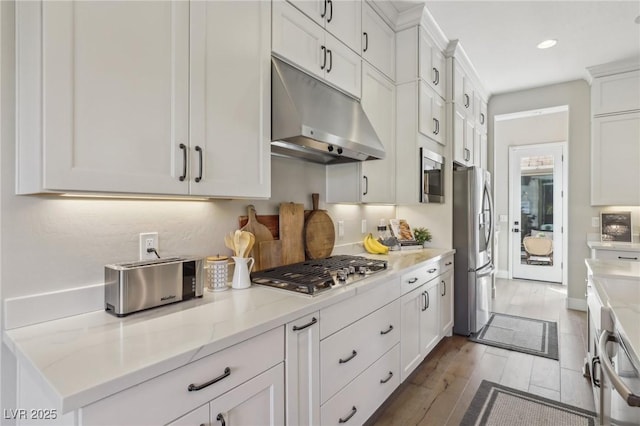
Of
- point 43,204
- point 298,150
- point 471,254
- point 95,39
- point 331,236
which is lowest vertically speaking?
point 471,254

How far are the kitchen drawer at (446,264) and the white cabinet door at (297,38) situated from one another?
6.37 ft

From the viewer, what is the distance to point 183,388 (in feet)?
3.04

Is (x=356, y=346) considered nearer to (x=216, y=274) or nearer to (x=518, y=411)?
(x=216, y=274)

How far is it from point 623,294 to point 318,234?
169 cm

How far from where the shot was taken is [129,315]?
120 centimetres

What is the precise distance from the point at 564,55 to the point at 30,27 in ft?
14.7

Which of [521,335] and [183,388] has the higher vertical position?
[183,388]

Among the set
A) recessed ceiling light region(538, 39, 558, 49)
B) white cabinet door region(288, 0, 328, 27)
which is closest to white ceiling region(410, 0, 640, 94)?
recessed ceiling light region(538, 39, 558, 49)

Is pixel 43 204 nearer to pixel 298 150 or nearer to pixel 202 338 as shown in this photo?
pixel 202 338

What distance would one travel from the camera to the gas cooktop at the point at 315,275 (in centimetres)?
154

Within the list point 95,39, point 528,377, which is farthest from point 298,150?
point 528,377

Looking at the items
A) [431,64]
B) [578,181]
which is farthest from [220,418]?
[578,181]

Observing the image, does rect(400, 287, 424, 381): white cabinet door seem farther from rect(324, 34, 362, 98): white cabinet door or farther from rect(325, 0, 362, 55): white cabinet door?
rect(325, 0, 362, 55): white cabinet door

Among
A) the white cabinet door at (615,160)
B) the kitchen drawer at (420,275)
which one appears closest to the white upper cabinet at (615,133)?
the white cabinet door at (615,160)
